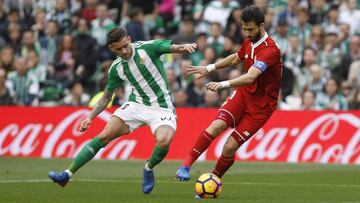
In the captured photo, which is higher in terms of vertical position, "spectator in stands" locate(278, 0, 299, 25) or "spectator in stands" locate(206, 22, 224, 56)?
"spectator in stands" locate(278, 0, 299, 25)

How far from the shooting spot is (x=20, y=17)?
94.6 ft

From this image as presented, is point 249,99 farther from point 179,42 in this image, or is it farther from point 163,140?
point 179,42

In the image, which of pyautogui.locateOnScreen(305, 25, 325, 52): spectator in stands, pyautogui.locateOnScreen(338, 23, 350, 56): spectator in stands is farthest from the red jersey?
pyautogui.locateOnScreen(305, 25, 325, 52): spectator in stands

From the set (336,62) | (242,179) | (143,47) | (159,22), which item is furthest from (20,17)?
(143,47)

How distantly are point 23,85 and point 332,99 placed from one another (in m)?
7.75

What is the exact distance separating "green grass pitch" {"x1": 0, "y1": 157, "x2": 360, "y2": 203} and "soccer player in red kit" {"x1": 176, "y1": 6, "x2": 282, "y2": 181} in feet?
2.25

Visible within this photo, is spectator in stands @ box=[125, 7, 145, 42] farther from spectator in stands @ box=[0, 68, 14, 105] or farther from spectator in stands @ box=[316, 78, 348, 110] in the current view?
spectator in stands @ box=[316, 78, 348, 110]

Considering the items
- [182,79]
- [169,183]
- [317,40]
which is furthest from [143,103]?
[317,40]

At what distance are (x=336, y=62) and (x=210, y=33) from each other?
3449 mm

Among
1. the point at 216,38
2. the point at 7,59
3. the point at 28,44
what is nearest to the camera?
the point at 216,38

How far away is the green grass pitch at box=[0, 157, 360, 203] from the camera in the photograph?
13773 millimetres

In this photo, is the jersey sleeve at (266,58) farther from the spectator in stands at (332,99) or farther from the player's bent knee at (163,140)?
the spectator in stands at (332,99)

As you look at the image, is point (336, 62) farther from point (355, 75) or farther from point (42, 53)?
point (42, 53)

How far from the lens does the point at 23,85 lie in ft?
84.4
